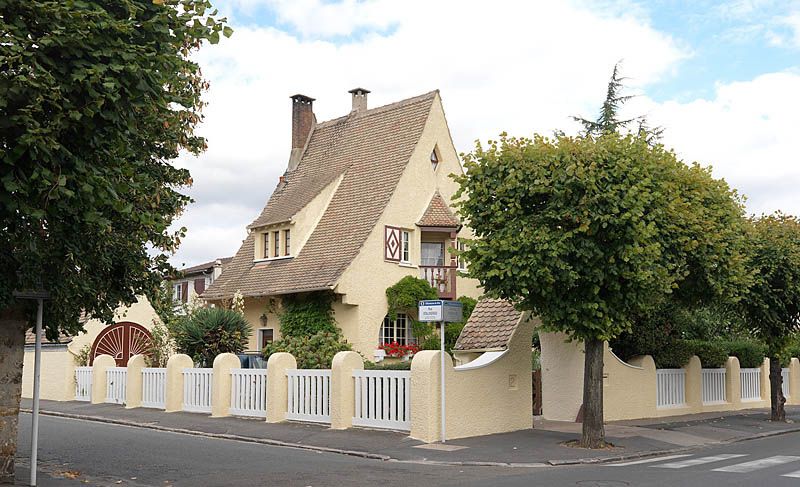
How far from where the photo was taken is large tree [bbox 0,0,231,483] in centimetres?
780

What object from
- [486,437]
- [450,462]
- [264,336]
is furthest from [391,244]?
[450,462]

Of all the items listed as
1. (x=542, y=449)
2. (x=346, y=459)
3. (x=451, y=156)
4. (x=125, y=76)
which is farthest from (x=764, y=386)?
(x=125, y=76)

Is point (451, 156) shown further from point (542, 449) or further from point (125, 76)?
point (125, 76)

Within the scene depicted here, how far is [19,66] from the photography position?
779 cm

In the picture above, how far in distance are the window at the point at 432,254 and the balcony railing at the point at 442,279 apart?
75cm

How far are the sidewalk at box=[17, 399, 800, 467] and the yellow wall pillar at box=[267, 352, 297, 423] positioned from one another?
413 millimetres

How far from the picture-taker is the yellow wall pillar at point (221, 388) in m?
21.2

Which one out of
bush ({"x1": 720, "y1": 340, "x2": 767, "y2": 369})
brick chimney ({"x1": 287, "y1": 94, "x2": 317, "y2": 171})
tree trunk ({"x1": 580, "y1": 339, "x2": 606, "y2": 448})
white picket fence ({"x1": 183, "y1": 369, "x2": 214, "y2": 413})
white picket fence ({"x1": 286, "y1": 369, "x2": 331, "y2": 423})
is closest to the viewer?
tree trunk ({"x1": 580, "y1": 339, "x2": 606, "y2": 448})

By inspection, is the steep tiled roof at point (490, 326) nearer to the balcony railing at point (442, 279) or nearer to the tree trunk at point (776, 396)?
the tree trunk at point (776, 396)

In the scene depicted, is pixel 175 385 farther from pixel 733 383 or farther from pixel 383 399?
pixel 733 383

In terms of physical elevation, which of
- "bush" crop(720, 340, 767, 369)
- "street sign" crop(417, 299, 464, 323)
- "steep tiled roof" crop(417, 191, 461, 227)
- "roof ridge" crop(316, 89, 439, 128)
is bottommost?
"bush" crop(720, 340, 767, 369)

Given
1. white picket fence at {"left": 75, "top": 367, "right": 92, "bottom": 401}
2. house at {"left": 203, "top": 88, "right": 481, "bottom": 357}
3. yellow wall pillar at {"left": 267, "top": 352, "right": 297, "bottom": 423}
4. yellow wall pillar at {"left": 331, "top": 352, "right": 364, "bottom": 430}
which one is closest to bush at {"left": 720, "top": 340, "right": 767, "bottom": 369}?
house at {"left": 203, "top": 88, "right": 481, "bottom": 357}

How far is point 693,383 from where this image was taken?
82.7ft

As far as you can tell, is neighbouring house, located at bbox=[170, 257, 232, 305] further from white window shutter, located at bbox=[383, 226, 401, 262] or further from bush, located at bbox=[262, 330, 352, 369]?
bush, located at bbox=[262, 330, 352, 369]
